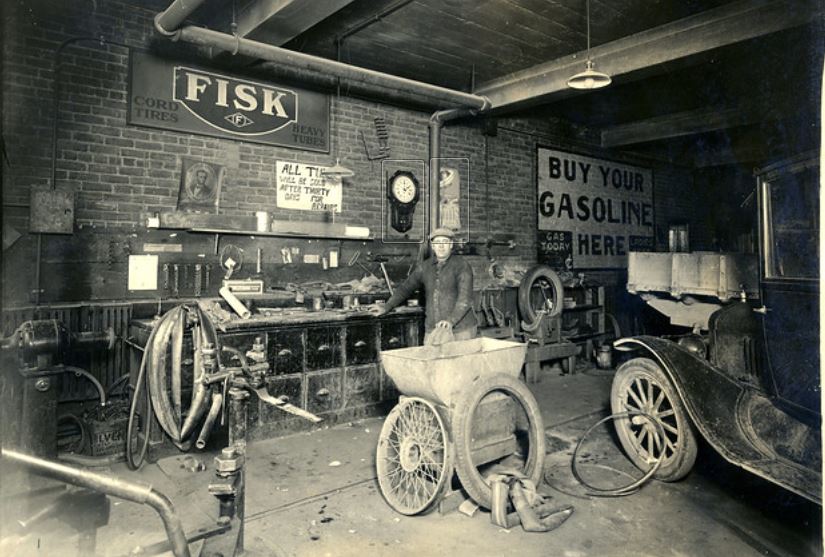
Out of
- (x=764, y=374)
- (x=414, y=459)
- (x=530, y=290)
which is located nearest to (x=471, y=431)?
(x=414, y=459)

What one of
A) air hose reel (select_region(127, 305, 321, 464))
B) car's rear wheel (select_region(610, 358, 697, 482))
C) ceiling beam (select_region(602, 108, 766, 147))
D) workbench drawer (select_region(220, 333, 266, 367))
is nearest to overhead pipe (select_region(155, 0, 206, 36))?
air hose reel (select_region(127, 305, 321, 464))

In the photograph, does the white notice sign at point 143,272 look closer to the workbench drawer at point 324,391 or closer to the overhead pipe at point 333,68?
the workbench drawer at point 324,391

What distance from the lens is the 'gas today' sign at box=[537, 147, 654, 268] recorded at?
29.9 ft

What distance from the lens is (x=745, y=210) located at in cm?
1116

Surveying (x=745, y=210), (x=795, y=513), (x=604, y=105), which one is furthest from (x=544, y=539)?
(x=745, y=210)

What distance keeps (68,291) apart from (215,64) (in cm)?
270

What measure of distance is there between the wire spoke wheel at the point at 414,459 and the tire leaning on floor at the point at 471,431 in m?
0.10

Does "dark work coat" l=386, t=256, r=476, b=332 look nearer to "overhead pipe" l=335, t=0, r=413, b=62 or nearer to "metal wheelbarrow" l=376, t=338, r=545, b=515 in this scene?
"metal wheelbarrow" l=376, t=338, r=545, b=515

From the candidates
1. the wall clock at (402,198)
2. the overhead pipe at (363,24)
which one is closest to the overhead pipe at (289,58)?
the overhead pipe at (363,24)

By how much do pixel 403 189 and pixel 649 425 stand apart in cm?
423

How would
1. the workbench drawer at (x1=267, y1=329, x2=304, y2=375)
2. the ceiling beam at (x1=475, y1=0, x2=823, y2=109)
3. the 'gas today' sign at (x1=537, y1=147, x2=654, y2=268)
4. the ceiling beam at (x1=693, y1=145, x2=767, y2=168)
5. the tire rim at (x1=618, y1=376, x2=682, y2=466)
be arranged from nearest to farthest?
the tire rim at (x1=618, y1=376, x2=682, y2=466) < the ceiling beam at (x1=475, y1=0, x2=823, y2=109) < the workbench drawer at (x1=267, y1=329, x2=304, y2=375) < the 'gas today' sign at (x1=537, y1=147, x2=654, y2=268) < the ceiling beam at (x1=693, y1=145, x2=767, y2=168)

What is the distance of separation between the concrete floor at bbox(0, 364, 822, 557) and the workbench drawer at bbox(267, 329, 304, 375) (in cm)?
76

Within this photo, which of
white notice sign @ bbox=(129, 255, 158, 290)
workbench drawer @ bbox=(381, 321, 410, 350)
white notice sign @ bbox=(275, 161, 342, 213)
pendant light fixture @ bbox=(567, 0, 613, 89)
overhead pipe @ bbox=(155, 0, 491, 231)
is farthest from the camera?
white notice sign @ bbox=(275, 161, 342, 213)

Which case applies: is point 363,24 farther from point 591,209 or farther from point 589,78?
point 591,209
